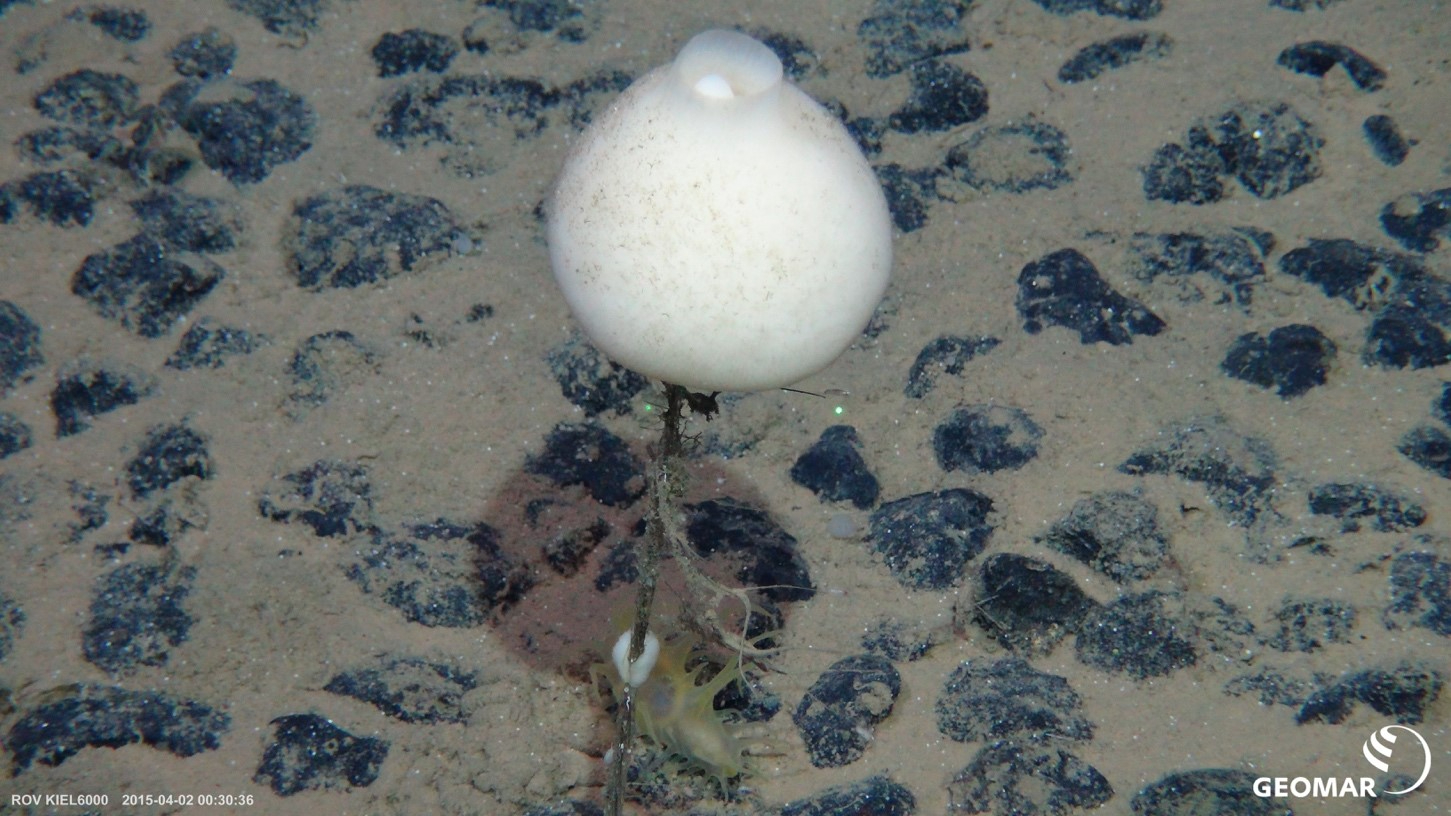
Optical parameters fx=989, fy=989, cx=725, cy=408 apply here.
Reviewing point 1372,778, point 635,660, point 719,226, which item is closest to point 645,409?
point 635,660

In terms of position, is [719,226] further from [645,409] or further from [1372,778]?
[1372,778]

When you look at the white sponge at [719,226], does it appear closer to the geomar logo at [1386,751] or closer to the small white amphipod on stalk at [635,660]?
the small white amphipod on stalk at [635,660]

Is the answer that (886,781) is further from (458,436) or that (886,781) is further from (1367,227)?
(1367,227)

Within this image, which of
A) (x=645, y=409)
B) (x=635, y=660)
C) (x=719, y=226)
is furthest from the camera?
(x=645, y=409)

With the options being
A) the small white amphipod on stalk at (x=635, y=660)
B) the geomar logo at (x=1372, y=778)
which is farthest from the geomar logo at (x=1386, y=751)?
the small white amphipod on stalk at (x=635, y=660)

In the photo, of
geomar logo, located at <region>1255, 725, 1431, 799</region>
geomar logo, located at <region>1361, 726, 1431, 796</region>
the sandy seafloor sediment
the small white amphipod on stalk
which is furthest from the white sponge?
geomar logo, located at <region>1361, 726, 1431, 796</region>

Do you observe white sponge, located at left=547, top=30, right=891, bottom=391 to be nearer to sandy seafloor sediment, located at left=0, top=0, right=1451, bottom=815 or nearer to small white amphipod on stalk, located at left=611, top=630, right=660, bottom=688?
small white amphipod on stalk, located at left=611, top=630, right=660, bottom=688

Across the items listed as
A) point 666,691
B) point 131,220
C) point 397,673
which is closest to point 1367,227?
point 666,691

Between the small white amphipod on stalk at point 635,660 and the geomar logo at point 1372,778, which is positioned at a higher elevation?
the small white amphipod on stalk at point 635,660
